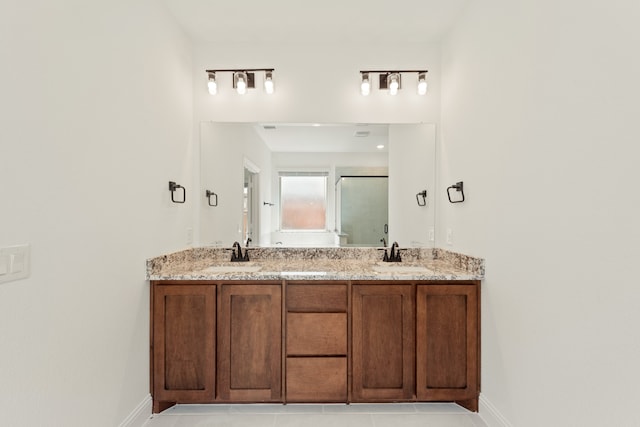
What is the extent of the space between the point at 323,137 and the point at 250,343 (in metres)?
1.69

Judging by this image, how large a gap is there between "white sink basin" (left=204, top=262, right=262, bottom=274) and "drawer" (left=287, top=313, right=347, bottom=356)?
428 millimetres

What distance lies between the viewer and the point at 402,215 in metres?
2.79

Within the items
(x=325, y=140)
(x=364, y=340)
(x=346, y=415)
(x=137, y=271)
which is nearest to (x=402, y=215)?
(x=325, y=140)

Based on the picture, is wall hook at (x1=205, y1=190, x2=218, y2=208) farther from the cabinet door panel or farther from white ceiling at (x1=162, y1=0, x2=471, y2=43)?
the cabinet door panel

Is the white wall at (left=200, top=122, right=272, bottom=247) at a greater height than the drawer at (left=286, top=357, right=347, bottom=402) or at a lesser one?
greater

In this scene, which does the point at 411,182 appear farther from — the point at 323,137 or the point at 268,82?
the point at 268,82

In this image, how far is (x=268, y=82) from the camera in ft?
8.72

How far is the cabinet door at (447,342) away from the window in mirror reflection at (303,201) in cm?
115

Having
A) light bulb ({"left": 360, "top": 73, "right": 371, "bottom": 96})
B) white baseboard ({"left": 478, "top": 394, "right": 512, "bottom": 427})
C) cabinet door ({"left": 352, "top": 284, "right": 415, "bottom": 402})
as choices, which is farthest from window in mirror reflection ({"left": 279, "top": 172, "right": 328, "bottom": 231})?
white baseboard ({"left": 478, "top": 394, "right": 512, "bottom": 427})

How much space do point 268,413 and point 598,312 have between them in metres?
1.83

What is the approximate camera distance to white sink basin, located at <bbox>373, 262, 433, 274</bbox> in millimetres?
2209

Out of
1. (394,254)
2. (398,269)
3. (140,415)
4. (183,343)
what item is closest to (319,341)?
(398,269)

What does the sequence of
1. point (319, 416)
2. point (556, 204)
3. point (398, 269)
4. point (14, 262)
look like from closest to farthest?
point (14, 262) → point (556, 204) → point (319, 416) → point (398, 269)

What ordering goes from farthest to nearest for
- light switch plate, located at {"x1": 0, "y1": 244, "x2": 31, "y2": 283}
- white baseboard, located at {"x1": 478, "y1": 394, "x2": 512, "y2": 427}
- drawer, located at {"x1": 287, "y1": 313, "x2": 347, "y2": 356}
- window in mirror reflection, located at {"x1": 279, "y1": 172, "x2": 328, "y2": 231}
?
window in mirror reflection, located at {"x1": 279, "y1": 172, "x2": 328, "y2": 231}, drawer, located at {"x1": 287, "y1": 313, "x2": 347, "y2": 356}, white baseboard, located at {"x1": 478, "y1": 394, "x2": 512, "y2": 427}, light switch plate, located at {"x1": 0, "y1": 244, "x2": 31, "y2": 283}
